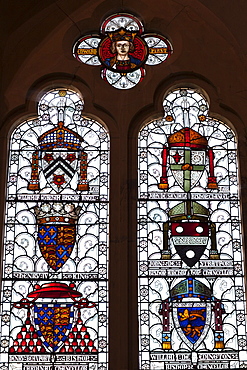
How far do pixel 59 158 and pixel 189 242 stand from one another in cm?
171

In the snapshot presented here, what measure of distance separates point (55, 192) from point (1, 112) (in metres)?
1.11

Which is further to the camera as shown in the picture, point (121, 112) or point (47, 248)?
point (121, 112)

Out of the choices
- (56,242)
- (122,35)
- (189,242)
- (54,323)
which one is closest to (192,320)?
(189,242)

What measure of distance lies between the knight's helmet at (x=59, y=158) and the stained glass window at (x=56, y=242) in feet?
0.04

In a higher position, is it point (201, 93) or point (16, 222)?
point (201, 93)

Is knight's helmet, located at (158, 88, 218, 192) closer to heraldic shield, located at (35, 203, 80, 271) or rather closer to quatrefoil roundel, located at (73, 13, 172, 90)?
quatrefoil roundel, located at (73, 13, 172, 90)

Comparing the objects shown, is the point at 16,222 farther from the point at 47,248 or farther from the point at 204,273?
the point at 204,273

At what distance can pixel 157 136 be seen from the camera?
10148 mm

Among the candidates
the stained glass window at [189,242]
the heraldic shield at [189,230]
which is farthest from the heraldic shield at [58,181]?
→ the heraldic shield at [189,230]

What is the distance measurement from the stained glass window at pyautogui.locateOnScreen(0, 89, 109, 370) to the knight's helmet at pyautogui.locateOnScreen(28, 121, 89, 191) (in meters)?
0.01

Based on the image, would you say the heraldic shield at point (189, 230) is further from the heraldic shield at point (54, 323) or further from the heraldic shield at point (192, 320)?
the heraldic shield at point (54, 323)

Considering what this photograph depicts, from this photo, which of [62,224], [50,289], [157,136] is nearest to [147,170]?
[157,136]

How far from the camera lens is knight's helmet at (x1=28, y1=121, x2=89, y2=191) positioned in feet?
32.4

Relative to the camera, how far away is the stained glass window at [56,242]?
8.99 meters
